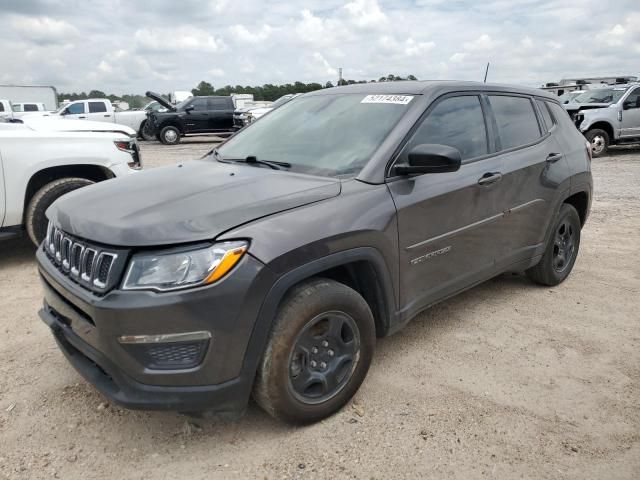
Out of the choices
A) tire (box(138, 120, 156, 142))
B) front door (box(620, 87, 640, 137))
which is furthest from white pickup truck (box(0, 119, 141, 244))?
tire (box(138, 120, 156, 142))

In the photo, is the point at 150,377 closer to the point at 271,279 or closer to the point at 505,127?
the point at 271,279

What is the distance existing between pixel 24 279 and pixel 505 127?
4324mm

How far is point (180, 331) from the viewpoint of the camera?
2.13 meters

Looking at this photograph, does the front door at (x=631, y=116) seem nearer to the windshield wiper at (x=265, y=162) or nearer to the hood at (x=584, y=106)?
the hood at (x=584, y=106)

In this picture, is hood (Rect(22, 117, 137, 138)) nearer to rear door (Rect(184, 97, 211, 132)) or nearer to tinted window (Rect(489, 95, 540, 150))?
tinted window (Rect(489, 95, 540, 150))

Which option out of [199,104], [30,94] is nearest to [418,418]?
[199,104]

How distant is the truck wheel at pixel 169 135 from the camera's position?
804 inches

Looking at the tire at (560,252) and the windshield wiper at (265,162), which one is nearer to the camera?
the windshield wiper at (265,162)

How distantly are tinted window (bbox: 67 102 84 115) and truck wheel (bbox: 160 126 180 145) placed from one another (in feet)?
12.8

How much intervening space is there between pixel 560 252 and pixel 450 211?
1.88 m

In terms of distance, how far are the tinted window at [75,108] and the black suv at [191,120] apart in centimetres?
297

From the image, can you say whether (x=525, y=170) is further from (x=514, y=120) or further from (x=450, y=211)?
(x=450, y=211)

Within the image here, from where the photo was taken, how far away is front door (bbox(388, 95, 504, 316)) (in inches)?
116

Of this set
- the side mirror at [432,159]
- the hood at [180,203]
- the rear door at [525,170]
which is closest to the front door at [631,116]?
the rear door at [525,170]
